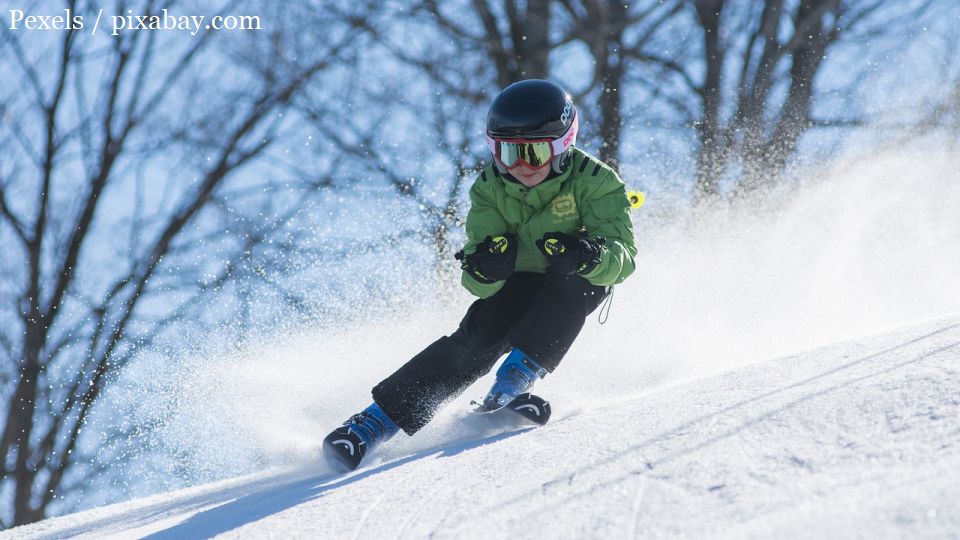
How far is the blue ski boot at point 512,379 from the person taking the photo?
323 cm

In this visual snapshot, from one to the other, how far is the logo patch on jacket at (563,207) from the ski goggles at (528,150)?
0.54 ft

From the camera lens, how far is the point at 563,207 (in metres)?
3.55

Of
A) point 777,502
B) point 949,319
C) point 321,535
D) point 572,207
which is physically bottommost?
point 321,535

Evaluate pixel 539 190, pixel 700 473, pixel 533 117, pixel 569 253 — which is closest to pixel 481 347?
pixel 569 253

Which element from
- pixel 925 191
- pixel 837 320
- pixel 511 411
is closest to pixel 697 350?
pixel 837 320

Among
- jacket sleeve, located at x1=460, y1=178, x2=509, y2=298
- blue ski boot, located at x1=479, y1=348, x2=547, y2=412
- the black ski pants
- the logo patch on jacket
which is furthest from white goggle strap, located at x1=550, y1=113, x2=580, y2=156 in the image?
blue ski boot, located at x1=479, y1=348, x2=547, y2=412

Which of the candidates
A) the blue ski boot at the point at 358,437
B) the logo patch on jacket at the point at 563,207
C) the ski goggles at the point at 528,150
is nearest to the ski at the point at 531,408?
the blue ski boot at the point at 358,437

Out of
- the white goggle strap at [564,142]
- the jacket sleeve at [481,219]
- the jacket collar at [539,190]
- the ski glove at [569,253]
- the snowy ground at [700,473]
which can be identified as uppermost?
the white goggle strap at [564,142]

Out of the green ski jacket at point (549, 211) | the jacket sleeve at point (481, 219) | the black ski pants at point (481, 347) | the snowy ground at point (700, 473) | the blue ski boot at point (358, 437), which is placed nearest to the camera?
the snowy ground at point (700, 473)

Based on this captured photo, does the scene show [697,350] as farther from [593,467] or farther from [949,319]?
[593,467]

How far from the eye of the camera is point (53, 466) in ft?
37.4

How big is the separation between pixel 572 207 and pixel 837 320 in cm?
247

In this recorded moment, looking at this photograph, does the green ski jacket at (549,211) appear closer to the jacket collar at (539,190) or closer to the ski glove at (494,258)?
the jacket collar at (539,190)

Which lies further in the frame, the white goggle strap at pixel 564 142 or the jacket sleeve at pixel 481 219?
the jacket sleeve at pixel 481 219
